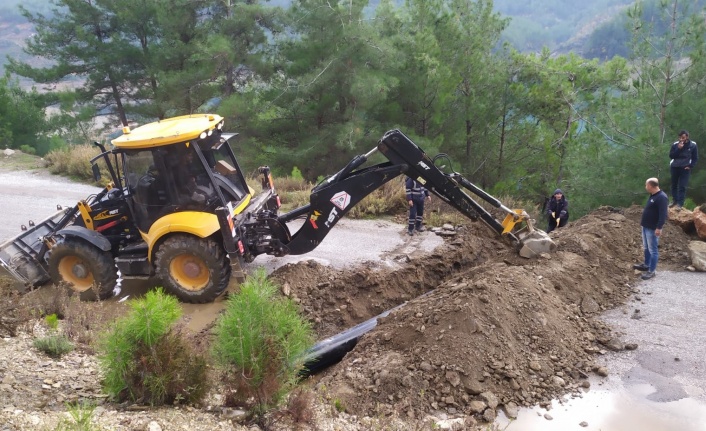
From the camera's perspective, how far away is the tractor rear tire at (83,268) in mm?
7543

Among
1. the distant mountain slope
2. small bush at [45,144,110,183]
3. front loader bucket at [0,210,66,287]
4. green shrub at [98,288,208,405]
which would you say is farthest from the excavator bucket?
the distant mountain slope

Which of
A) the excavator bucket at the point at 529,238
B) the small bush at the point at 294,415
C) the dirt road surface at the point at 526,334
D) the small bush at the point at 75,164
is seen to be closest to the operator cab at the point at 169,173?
the dirt road surface at the point at 526,334

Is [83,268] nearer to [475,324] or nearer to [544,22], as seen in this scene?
[475,324]

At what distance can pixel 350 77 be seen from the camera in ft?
50.8

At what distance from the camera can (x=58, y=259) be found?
25.2ft

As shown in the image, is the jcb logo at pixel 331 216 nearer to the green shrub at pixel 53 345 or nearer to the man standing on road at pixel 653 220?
the green shrub at pixel 53 345

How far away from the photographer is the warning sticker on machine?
23.9 feet

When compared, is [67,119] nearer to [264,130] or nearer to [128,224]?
[264,130]

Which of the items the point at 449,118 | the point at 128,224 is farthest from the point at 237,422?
the point at 449,118

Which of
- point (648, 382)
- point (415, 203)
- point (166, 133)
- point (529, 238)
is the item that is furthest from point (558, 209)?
point (166, 133)

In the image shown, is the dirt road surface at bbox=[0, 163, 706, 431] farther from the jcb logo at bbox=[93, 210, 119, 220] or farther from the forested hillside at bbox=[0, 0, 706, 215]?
the forested hillside at bbox=[0, 0, 706, 215]

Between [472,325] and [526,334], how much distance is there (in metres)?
0.67

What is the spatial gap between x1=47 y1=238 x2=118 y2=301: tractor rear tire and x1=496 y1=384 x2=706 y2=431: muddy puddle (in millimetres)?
5641

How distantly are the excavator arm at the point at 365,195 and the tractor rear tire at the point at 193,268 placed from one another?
441mm
